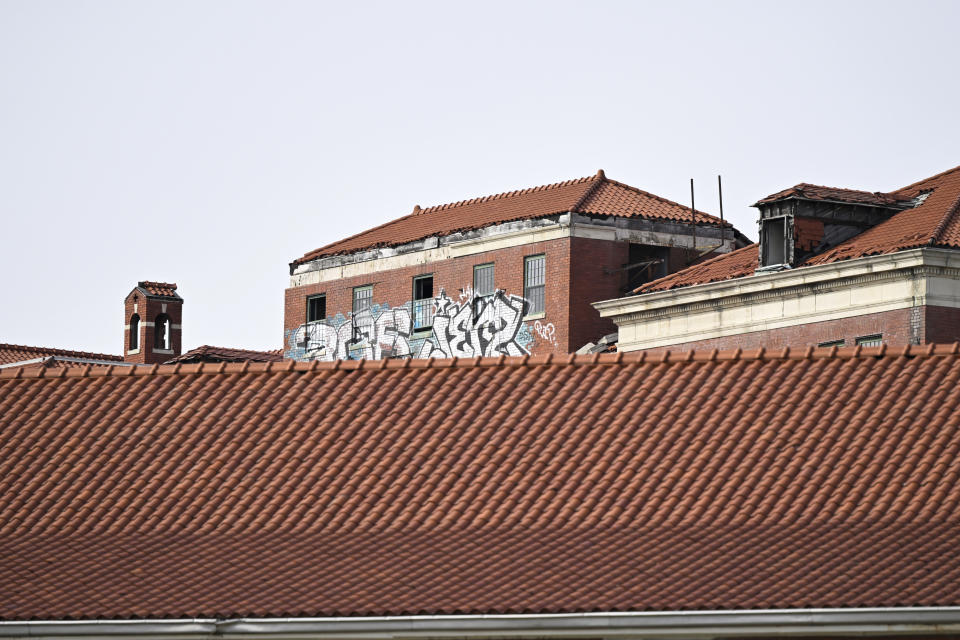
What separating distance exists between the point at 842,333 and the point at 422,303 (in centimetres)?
1838

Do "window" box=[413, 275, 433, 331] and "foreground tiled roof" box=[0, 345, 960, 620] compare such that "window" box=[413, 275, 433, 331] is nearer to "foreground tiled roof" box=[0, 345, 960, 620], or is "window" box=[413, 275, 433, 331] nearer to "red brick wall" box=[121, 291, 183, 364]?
"red brick wall" box=[121, 291, 183, 364]

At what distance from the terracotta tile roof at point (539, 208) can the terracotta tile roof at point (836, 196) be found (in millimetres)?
9630

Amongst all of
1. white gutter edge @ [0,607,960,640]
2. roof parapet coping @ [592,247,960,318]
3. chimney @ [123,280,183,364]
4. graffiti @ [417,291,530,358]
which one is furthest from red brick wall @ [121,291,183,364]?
white gutter edge @ [0,607,960,640]

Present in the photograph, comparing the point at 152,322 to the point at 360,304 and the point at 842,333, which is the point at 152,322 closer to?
the point at 360,304

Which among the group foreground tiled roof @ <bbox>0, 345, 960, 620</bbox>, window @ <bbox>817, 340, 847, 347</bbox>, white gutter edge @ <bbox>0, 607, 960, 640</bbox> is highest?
window @ <bbox>817, 340, 847, 347</bbox>

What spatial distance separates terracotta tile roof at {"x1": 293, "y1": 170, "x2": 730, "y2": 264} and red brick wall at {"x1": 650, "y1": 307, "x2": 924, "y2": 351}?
10.1 m

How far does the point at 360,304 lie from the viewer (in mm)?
62875

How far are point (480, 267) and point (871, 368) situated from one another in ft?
111

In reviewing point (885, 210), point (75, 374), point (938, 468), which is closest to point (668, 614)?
point (938, 468)

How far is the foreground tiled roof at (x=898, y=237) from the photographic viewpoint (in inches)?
1750

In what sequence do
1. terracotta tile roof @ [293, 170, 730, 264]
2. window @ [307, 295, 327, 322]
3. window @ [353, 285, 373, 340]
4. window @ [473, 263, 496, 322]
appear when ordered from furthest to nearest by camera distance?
window @ [307, 295, 327, 322]
window @ [353, 285, 373, 340]
window @ [473, 263, 496, 322]
terracotta tile roof @ [293, 170, 730, 264]

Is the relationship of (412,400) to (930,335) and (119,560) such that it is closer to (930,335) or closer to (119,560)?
(119,560)

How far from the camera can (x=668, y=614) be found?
66.3 ft

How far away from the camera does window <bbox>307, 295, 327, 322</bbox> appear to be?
64625mm
